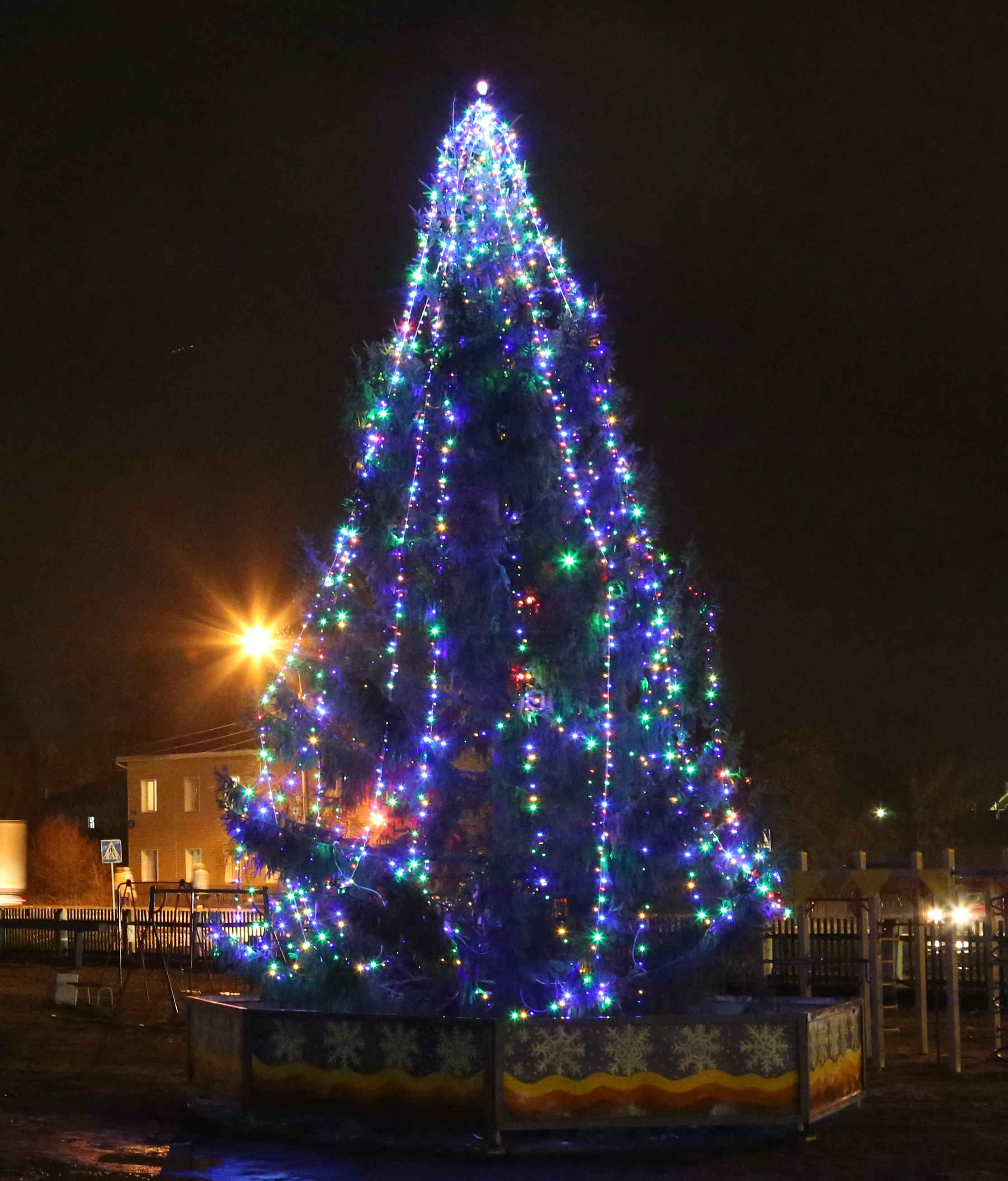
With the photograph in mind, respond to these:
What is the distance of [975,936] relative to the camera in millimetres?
23109

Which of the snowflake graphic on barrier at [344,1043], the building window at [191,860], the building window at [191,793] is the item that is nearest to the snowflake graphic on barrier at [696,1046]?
the snowflake graphic on barrier at [344,1043]

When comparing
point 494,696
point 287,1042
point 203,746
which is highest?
point 203,746

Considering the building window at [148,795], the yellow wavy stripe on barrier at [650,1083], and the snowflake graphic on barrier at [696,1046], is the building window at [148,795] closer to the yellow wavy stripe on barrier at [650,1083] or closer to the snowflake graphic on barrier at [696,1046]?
the yellow wavy stripe on barrier at [650,1083]

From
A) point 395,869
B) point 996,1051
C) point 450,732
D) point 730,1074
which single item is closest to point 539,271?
point 450,732

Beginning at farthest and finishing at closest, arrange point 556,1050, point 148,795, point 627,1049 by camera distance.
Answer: point 148,795, point 627,1049, point 556,1050

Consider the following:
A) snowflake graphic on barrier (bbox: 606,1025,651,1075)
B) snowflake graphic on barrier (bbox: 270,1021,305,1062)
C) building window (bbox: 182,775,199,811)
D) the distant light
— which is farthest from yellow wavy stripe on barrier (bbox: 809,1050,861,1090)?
building window (bbox: 182,775,199,811)

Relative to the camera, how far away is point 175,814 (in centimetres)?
5025

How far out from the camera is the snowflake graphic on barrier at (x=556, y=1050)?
453 inches

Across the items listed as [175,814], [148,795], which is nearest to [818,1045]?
[175,814]

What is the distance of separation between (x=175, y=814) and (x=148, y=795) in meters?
1.68

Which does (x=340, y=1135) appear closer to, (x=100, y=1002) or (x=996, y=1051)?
(x=996, y=1051)

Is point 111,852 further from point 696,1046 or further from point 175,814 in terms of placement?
point 696,1046

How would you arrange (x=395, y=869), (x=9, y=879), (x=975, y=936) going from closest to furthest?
1. (x=395, y=869)
2. (x=975, y=936)
3. (x=9, y=879)

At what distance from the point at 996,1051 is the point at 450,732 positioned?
7.81 metres
